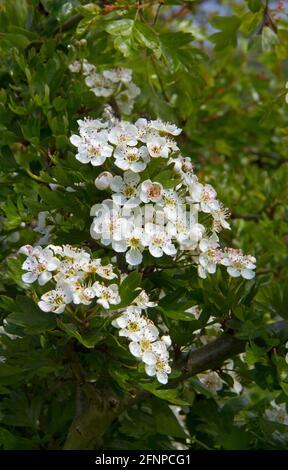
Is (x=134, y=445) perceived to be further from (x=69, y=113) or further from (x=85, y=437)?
(x=69, y=113)

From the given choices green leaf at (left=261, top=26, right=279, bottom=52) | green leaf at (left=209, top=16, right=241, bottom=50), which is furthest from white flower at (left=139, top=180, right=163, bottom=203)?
green leaf at (left=209, top=16, right=241, bottom=50)

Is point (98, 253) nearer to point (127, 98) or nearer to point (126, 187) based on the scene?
point (126, 187)

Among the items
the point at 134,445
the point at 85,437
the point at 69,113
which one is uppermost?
the point at 69,113

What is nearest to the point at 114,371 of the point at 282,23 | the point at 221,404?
the point at 221,404

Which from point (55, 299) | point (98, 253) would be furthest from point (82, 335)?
point (98, 253)

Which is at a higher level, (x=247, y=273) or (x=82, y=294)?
(x=82, y=294)

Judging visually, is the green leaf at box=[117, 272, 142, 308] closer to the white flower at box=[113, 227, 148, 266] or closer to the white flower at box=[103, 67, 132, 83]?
the white flower at box=[113, 227, 148, 266]
